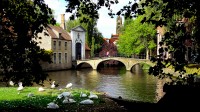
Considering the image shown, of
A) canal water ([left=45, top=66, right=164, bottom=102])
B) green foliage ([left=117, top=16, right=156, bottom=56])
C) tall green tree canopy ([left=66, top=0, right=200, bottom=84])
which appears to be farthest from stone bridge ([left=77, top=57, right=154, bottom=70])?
tall green tree canopy ([left=66, top=0, right=200, bottom=84])

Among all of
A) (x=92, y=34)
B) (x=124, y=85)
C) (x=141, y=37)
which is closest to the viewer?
(x=124, y=85)

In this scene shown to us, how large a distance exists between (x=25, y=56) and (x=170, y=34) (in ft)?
9.30

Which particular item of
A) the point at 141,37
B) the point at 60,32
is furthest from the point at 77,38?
the point at 141,37

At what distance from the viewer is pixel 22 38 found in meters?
5.62

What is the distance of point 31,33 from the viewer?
5.76 meters

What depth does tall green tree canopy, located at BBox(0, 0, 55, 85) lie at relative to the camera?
222 inches

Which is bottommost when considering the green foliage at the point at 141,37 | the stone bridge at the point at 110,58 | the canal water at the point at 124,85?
the canal water at the point at 124,85

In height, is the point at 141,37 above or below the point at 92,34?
below

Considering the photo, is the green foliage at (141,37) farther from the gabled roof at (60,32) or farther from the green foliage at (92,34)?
the green foliage at (92,34)

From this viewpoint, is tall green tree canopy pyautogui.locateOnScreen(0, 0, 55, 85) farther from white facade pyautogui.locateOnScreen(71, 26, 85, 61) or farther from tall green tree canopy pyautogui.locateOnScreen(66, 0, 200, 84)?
white facade pyautogui.locateOnScreen(71, 26, 85, 61)

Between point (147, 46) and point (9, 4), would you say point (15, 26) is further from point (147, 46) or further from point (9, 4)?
point (147, 46)

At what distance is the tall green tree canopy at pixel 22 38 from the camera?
5.63m

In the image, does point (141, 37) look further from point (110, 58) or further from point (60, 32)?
point (60, 32)

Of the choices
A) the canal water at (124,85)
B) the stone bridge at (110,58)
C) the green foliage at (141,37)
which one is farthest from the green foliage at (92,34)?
the canal water at (124,85)
